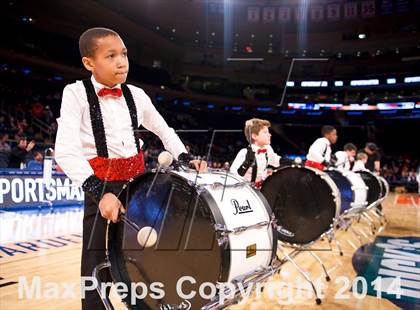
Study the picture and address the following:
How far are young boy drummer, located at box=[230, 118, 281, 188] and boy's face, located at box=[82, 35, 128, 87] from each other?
7.44 feet

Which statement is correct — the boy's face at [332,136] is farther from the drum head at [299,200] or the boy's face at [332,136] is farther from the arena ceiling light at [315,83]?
the arena ceiling light at [315,83]

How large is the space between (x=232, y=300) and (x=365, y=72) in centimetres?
2606

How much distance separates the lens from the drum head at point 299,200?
426cm

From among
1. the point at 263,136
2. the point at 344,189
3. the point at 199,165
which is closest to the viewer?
the point at 199,165

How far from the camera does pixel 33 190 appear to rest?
825 centimetres

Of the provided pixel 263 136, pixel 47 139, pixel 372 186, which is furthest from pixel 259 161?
pixel 47 139

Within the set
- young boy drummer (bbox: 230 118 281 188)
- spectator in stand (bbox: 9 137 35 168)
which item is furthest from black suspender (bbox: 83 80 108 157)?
spectator in stand (bbox: 9 137 35 168)

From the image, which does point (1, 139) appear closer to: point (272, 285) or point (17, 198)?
point (17, 198)

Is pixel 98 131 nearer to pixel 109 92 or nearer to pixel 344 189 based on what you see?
pixel 109 92

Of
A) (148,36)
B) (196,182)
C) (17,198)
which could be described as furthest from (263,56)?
(196,182)

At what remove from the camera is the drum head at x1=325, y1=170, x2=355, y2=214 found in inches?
232

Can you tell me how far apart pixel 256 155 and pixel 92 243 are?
2746 mm

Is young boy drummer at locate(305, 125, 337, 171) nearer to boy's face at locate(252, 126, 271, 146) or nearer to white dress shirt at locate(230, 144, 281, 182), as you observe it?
white dress shirt at locate(230, 144, 281, 182)

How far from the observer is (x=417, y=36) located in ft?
71.5
